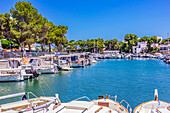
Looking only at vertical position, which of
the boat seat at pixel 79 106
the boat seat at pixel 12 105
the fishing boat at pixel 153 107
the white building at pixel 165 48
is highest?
the white building at pixel 165 48

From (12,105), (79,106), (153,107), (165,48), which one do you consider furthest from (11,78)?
(165,48)

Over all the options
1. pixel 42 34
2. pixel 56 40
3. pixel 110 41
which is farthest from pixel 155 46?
pixel 42 34

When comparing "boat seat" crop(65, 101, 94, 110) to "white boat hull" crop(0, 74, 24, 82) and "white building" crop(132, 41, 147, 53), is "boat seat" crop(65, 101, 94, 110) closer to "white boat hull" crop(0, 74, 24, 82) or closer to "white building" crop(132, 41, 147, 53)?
"white boat hull" crop(0, 74, 24, 82)

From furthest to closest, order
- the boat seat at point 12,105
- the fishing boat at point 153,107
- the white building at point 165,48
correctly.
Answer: the white building at point 165,48
the fishing boat at point 153,107
the boat seat at point 12,105

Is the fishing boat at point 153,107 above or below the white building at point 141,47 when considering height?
below

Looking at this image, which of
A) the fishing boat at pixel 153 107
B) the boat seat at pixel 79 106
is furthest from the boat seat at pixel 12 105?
the fishing boat at pixel 153 107

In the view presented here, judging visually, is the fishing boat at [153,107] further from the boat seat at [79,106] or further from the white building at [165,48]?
the white building at [165,48]

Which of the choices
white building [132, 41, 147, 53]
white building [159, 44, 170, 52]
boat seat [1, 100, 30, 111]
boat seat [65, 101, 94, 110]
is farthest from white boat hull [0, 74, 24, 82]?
white building [132, 41, 147, 53]

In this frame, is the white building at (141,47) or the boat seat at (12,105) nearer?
the boat seat at (12,105)

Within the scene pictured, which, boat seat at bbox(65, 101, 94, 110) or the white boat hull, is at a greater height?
boat seat at bbox(65, 101, 94, 110)

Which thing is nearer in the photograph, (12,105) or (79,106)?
(79,106)

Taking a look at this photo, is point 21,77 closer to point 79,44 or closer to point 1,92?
point 1,92

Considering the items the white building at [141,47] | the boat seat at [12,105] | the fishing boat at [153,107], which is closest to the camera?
the boat seat at [12,105]

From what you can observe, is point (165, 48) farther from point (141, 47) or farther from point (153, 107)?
point (153, 107)
